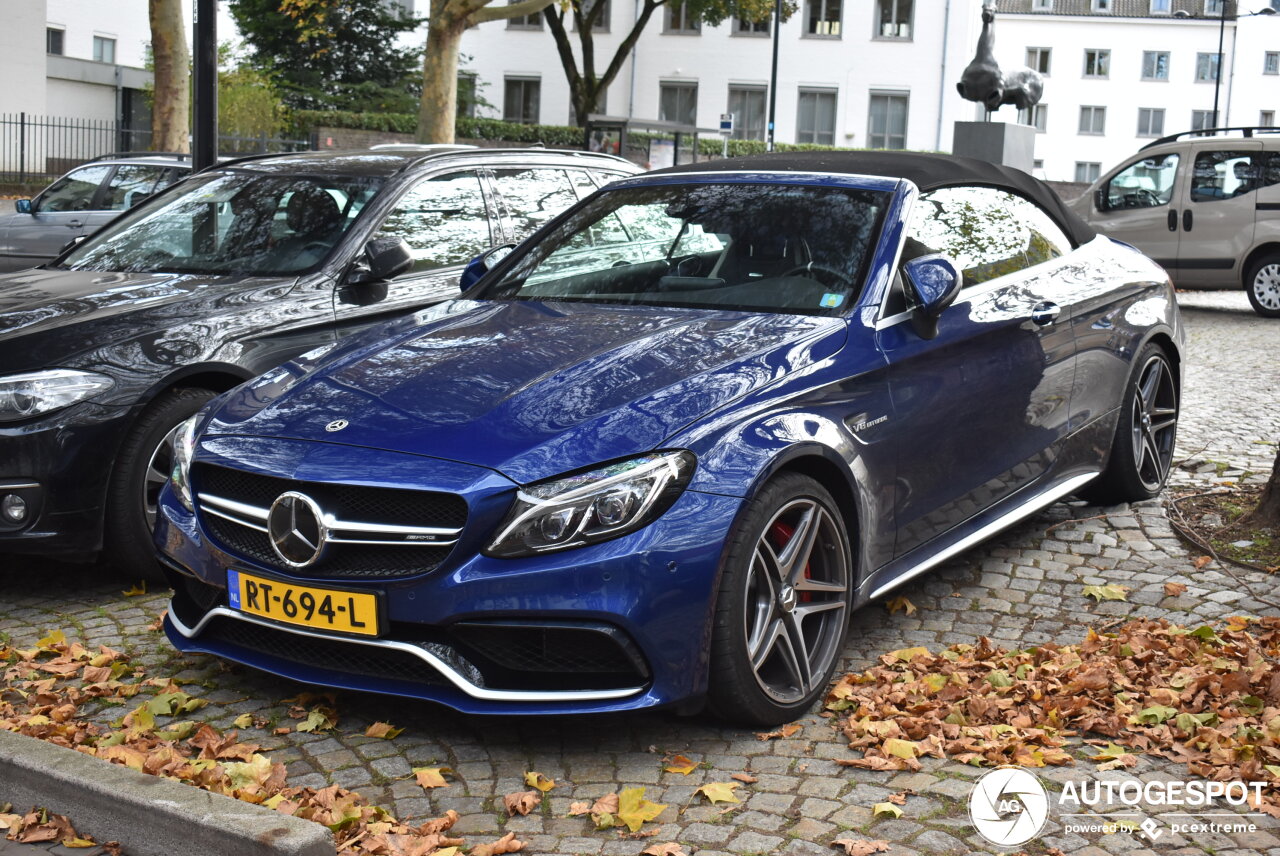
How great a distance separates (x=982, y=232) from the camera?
564 cm

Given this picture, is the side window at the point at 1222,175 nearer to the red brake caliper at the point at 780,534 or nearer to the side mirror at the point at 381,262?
the side mirror at the point at 381,262

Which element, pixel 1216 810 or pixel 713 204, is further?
pixel 713 204

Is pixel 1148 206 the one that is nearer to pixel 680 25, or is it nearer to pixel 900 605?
pixel 900 605

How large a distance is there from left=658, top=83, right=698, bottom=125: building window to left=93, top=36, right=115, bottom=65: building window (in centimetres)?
1940

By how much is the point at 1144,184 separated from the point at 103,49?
42952mm

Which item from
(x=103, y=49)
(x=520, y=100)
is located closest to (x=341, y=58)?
(x=520, y=100)

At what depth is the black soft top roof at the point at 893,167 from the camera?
5.40 m

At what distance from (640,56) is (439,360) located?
50.1 metres

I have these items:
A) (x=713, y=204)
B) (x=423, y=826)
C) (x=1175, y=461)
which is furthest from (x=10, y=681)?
(x=1175, y=461)

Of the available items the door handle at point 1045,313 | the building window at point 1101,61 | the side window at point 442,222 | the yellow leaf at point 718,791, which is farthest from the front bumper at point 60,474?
the building window at point 1101,61

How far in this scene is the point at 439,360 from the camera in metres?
4.55

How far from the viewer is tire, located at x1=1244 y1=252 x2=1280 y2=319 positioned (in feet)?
56.9

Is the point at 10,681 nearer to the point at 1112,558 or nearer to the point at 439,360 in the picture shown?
the point at 439,360

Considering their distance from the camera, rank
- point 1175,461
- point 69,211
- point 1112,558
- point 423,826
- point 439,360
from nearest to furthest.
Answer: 1. point 423,826
2. point 439,360
3. point 1112,558
4. point 1175,461
5. point 69,211
